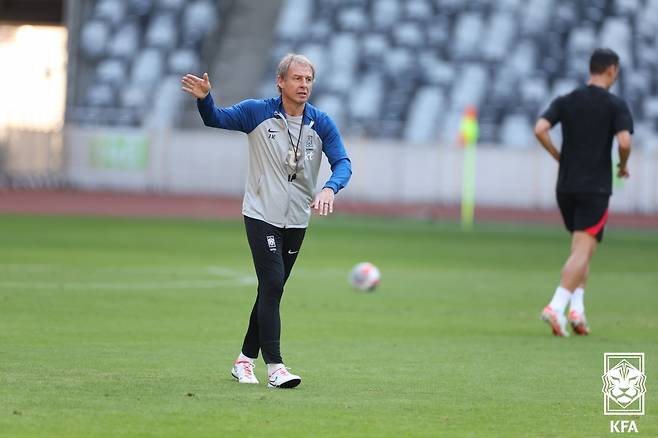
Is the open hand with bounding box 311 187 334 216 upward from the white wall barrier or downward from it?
upward

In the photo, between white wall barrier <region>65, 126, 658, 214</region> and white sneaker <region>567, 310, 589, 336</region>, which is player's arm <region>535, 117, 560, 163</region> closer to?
white sneaker <region>567, 310, 589, 336</region>

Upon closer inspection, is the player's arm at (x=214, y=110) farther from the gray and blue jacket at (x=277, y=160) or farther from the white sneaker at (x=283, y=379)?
the white sneaker at (x=283, y=379)

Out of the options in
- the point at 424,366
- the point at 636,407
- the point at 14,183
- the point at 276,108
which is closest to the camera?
the point at 636,407

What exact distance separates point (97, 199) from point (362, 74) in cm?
1175

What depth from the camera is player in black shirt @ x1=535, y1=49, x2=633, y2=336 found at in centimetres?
1420

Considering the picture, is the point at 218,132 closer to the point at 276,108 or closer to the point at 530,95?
the point at 530,95

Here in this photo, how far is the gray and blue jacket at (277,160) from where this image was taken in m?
10.0

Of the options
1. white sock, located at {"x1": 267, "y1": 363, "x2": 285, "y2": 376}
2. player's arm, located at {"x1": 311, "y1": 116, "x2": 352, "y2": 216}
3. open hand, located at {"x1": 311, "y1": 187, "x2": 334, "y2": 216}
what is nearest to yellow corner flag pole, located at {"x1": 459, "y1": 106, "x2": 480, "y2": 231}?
player's arm, located at {"x1": 311, "y1": 116, "x2": 352, "y2": 216}

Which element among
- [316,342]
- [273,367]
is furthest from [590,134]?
[273,367]

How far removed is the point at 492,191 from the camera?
43.1 meters

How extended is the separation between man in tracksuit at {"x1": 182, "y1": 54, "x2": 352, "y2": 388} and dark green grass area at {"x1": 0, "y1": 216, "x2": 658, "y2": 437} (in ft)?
1.41

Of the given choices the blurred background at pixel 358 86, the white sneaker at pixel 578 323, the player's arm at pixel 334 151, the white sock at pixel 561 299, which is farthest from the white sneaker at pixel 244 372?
the blurred background at pixel 358 86

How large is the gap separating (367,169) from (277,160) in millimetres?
33209

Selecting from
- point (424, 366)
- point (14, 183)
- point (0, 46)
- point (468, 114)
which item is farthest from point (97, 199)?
point (424, 366)
